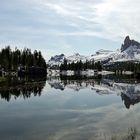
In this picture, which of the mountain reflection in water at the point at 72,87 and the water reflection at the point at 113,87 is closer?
the water reflection at the point at 113,87

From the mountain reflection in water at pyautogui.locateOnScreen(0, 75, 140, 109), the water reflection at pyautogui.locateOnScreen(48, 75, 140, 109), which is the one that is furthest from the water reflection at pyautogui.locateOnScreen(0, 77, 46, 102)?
the water reflection at pyautogui.locateOnScreen(48, 75, 140, 109)

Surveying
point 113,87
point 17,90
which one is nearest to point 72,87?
point 113,87

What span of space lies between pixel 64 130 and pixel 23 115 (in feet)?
34.5

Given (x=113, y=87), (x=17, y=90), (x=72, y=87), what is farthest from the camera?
(x=113, y=87)

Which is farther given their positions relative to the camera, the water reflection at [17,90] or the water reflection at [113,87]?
the water reflection at [17,90]

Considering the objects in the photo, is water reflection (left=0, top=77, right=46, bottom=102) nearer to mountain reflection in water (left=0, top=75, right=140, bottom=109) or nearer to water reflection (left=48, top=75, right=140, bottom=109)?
mountain reflection in water (left=0, top=75, right=140, bottom=109)

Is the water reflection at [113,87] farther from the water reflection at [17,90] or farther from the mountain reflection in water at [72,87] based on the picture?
the water reflection at [17,90]

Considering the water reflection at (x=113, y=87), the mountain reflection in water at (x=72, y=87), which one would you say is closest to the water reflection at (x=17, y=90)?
the mountain reflection in water at (x=72, y=87)

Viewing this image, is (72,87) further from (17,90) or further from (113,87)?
(17,90)

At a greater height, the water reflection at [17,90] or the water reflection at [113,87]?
the water reflection at [17,90]

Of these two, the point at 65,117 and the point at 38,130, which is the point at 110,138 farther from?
the point at 65,117

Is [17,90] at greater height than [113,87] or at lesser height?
greater

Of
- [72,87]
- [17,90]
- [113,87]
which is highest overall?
[17,90]

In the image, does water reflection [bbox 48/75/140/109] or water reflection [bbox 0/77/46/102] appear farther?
water reflection [bbox 0/77/46/102]
